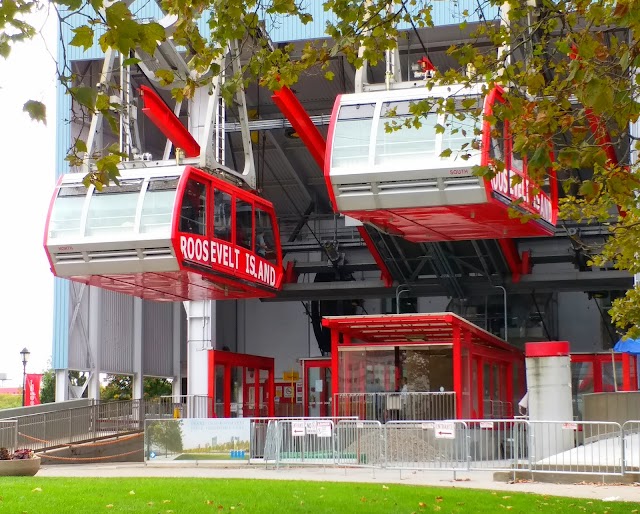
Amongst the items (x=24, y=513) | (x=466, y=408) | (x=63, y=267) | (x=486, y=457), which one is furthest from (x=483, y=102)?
(x=24, y=513)

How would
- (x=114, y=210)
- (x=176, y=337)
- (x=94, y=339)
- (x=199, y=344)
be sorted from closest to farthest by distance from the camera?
(x=114, y=210), (x=199, y=344), (x=94, y=339), (x=176, y=337)

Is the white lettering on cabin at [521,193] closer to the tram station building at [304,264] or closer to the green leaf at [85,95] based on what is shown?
the tram station building at [304,264]

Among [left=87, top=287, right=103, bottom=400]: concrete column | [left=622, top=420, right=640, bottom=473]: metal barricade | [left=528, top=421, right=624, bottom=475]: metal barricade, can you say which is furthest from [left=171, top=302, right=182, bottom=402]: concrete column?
[left=622, top=420, right=640, bottom=473]: metal barricade

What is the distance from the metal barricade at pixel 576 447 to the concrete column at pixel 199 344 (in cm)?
1568

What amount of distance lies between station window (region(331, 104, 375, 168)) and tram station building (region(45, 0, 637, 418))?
40mm

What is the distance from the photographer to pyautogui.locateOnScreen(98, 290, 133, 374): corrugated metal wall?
38.9 m

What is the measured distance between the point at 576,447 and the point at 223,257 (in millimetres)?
10002

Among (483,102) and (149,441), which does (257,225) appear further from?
(483,102)

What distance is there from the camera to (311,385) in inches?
1385

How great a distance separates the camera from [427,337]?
89.7 feet

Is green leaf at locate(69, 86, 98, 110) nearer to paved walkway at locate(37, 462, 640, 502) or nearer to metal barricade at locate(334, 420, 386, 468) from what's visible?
paved walkway at locate(37, 462, 640, 502)

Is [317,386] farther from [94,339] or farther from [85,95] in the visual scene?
[85,95]

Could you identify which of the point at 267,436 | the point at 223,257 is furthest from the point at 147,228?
the point at 267,436

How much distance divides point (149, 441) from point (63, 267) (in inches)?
171
